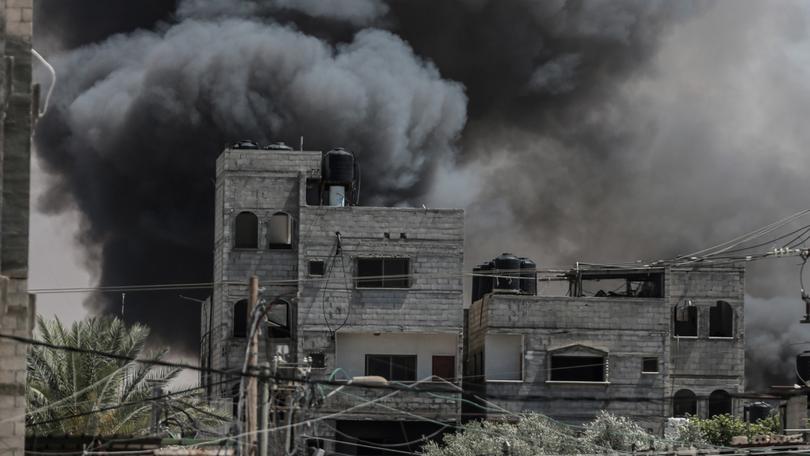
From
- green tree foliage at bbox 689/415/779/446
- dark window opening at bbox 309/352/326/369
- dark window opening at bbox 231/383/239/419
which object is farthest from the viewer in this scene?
dark window opening at bbox 309/352/326/369

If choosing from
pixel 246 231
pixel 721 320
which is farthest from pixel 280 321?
pixel 721 320

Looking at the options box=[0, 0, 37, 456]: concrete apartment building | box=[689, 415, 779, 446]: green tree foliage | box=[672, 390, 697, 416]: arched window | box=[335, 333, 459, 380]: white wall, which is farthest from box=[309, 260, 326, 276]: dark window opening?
box=[0, 0, 37, 456]: concrete apartment building

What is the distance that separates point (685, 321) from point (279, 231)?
19.4 meters

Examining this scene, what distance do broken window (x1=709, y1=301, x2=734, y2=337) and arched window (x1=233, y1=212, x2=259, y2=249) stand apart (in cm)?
2102

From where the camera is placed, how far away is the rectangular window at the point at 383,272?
72.4 m

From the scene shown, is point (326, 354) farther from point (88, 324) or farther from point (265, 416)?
point (265, 416)

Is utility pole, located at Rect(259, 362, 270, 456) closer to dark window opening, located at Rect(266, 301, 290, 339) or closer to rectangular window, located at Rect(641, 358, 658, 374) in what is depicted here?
dark window opening, located at Rect(266, 301, 290, 339)

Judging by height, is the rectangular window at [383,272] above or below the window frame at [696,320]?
above

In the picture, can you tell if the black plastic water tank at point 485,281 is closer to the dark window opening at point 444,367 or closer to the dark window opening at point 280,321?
the dark window opening at point 444,367

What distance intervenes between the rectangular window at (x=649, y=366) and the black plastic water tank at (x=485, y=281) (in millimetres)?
7753

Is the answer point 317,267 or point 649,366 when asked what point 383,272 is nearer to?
point 317,267

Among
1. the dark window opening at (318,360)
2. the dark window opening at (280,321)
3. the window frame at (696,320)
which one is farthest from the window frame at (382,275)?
the window frame at (696,320)

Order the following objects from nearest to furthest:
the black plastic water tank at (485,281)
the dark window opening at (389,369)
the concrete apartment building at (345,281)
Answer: the concrete apartment building at (345,281) → the dark window opening at (389,369) → the black plastic water tank at (485,281)

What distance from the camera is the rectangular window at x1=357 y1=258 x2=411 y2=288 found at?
7244cm
